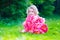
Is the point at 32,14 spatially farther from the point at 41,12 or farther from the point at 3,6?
the point at 41,12

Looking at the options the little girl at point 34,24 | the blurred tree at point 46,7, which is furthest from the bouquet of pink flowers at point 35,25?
the blurred tree at point 46,7

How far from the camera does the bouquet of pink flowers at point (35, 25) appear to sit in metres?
8.02

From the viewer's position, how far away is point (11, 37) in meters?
7.20

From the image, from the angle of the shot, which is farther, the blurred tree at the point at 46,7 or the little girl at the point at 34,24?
the blurred tree at the point at 46,7

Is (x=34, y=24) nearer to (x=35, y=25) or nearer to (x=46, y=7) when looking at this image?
(x=35, y=25)

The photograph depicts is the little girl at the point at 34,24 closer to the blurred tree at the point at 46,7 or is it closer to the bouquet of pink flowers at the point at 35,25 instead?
the bouquet of pink flowers at the point at 35,25

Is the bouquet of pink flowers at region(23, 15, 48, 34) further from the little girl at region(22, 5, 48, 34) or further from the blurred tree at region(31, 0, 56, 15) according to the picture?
the blurred tree at region(31, 0, 56, 15)

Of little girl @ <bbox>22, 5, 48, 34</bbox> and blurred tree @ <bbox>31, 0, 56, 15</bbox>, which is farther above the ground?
little girl @ <bbox>22, 5, 48, 34</bbox>

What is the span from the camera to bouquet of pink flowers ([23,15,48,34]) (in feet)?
26.3

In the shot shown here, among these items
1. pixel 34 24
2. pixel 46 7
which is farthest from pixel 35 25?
pixel 46 7

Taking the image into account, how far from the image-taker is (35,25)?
8109mm

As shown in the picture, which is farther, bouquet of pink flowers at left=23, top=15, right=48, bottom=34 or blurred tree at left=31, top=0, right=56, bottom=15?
blurred tree at left=31, top=0, right=56, bottom=15

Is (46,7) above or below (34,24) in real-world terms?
below

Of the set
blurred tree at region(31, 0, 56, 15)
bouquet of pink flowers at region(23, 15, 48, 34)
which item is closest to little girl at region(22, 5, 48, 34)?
bouquet of pink flowers at region(23, 15, 48, 34)
